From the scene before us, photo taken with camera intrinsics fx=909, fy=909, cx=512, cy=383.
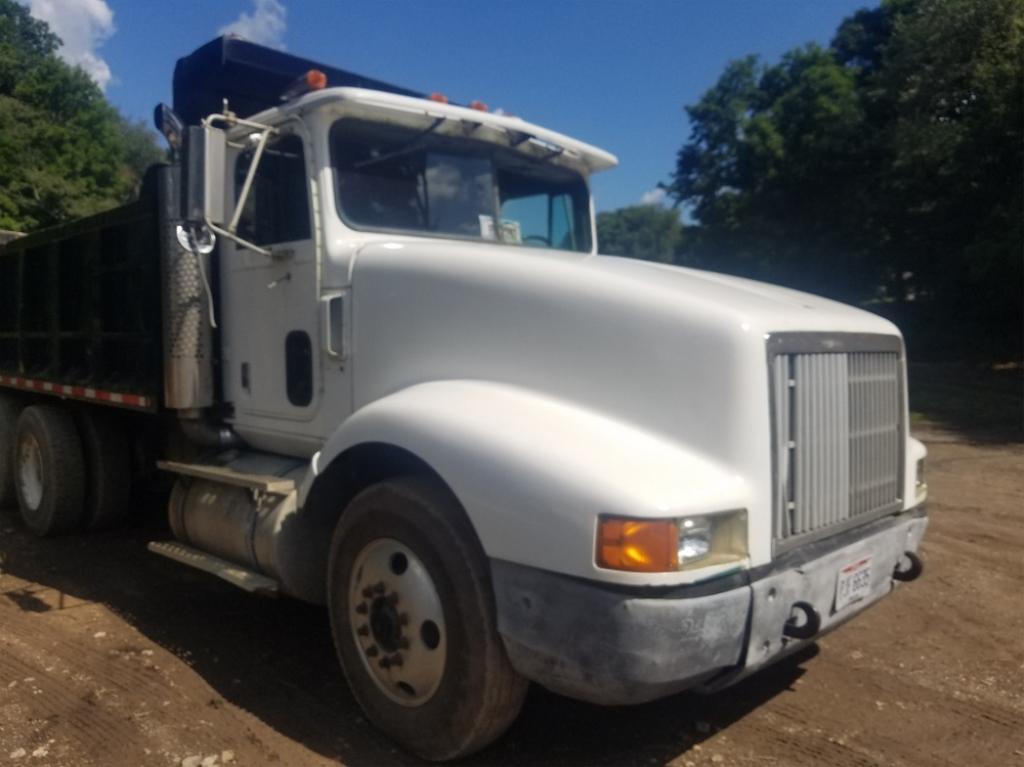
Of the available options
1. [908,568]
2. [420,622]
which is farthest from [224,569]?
[908,568]

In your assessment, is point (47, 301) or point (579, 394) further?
point (47, 301)

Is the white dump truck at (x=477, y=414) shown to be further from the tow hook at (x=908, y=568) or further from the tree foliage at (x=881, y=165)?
the tree foliage at (x=881, y=165)

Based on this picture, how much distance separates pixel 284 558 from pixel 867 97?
2524 cm

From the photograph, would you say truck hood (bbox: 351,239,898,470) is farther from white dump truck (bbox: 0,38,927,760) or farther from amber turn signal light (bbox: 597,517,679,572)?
amber turn signal light (bbox: 597,517,679,572)

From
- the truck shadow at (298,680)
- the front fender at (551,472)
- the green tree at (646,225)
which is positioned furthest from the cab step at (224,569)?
the green tree at (646,225)

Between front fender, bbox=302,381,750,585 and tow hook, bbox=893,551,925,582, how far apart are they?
1.32m

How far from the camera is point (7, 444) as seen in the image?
7.51 m

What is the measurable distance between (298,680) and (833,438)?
261 centimetres

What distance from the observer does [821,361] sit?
332cm

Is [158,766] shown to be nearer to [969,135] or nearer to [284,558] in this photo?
[284,558]

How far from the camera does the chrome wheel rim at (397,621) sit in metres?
3.31

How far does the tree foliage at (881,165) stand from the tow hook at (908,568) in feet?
49.5

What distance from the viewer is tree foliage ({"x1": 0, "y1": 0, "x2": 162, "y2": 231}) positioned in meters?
36.2

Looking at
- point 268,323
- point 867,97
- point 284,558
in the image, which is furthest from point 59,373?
point 867,97
